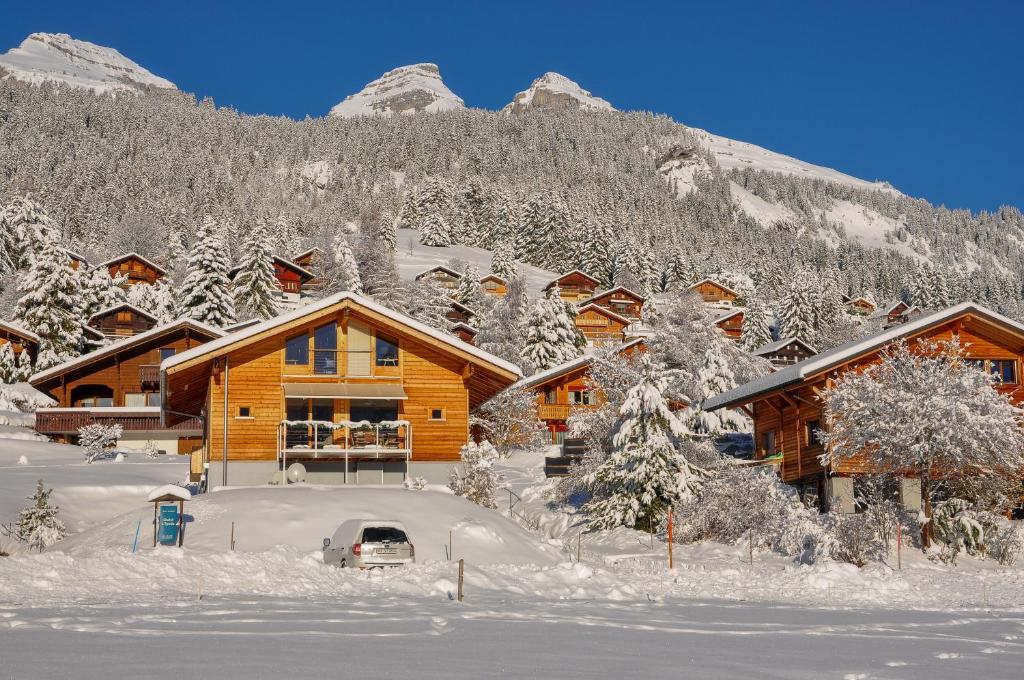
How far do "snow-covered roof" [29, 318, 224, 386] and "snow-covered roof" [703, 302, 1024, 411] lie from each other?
3407 cm

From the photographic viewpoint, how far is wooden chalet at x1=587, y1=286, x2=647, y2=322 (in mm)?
115625

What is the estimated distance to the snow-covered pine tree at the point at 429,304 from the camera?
86.6 m

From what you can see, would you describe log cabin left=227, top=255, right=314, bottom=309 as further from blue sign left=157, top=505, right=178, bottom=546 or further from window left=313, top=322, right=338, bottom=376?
blue sign left=157, top=505, right=178, bottom=546

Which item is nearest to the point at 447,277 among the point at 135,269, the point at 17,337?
the point at 135,269

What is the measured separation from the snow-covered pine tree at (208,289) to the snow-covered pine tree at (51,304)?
8.68 metres

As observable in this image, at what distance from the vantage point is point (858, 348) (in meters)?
33.1

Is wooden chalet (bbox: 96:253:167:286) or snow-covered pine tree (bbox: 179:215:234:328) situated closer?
snow-covered pine tree (bbox: 179:215:234:328)

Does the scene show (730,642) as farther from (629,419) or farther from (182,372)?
(182,372)

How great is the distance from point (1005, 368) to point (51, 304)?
5920cm

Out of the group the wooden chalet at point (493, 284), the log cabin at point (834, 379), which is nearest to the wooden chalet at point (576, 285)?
the wooden chalet at point (493, 284)

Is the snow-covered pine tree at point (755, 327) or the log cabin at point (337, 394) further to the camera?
the snow-covered pine tree at point (755, 327)

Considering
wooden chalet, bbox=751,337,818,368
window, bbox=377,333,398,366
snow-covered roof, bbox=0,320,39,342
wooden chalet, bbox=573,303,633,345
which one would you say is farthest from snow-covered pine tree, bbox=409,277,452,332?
window, bbox=377,333,398,366

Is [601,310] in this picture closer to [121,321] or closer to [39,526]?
[121,321]

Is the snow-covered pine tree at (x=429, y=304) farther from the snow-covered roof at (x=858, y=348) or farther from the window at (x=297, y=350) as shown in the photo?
the snow-covered roof at (x=858, y=348)
